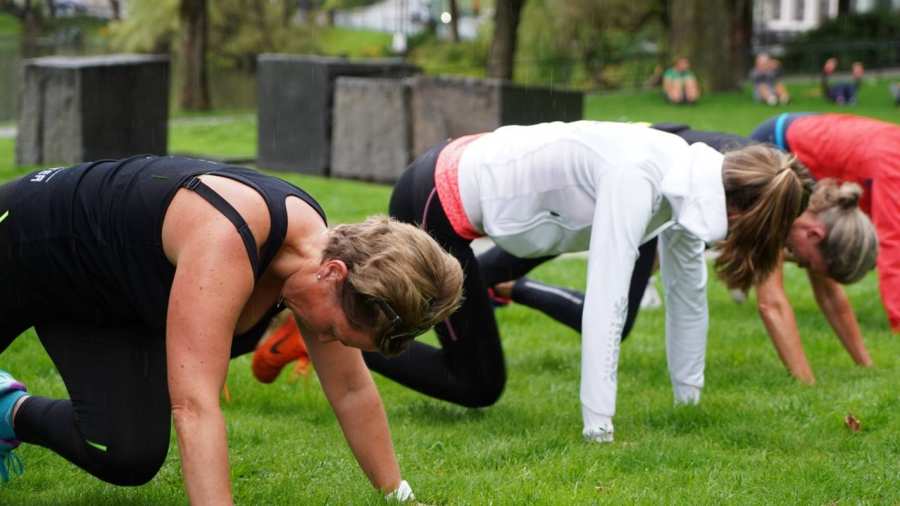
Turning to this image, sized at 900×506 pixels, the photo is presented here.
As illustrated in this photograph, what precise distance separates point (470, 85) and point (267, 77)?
9.92ft

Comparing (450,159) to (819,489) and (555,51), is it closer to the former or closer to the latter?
(819,489)

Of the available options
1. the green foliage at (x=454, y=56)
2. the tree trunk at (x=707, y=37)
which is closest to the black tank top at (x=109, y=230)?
the tree trunk at (x=707, y=37)

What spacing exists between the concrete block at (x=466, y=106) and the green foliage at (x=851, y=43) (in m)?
23.8

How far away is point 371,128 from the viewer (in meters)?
16.5

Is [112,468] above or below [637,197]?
below

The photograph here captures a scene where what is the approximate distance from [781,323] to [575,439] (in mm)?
1413

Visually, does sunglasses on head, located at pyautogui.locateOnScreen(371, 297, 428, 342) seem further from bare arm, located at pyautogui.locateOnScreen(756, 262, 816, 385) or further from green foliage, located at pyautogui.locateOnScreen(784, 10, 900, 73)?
green foliage, located at pyautogui.locateOnScreen(784, 10, 900, 73)

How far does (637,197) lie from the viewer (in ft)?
15.6

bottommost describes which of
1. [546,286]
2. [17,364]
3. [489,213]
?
[17,364]

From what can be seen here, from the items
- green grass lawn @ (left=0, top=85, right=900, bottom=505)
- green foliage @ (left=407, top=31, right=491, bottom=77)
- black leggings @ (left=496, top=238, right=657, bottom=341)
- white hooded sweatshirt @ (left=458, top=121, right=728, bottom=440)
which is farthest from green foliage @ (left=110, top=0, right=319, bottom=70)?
white hooded sweatshirt @ (left=458, top=121, right=728, bottom=440)

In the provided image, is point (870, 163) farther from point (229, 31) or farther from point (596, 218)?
point (229, 31)

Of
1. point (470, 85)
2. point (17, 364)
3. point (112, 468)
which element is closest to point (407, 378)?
point (112, 468)

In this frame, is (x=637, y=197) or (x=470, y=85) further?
(x=470, y=85)

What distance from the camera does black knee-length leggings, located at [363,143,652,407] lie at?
5293 mm
